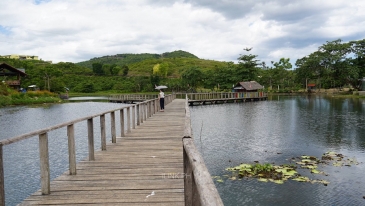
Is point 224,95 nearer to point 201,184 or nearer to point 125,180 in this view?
point 125,180

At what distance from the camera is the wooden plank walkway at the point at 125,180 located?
169 inches

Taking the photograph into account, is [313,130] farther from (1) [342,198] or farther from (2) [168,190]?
(2) [168,190]

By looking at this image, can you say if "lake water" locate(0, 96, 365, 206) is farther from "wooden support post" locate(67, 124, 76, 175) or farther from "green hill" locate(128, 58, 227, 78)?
"green hill" locate(128, 58, 227, 78)

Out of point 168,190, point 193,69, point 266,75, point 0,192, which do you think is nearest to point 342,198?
point 168,190

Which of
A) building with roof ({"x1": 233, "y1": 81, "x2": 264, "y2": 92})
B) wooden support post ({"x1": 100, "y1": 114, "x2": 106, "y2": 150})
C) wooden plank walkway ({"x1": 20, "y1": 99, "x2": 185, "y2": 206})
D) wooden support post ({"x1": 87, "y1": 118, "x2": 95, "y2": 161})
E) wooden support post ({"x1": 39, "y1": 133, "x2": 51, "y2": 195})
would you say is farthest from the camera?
building with roof ({"x1": 233, "y1": 81, "x2": 264, "y2": 92})

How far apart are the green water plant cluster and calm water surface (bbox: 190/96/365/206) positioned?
12.6 inches

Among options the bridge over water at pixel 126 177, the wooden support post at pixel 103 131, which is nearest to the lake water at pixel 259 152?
the wooden support post at pixel 103 131

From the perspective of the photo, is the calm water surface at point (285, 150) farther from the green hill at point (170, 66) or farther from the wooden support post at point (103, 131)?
the green hill at point (170, 66)

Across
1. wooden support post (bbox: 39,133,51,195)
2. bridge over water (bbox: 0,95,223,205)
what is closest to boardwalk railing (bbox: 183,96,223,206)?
bridge over water (bbox: 0,95,223,205)

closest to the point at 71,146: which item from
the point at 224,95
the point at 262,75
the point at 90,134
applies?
the point at 90,134

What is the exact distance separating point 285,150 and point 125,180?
1187cm

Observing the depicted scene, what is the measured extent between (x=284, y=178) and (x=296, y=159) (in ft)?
9.35

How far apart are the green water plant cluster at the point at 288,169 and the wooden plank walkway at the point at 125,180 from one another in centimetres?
446

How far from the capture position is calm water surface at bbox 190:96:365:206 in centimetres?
955
